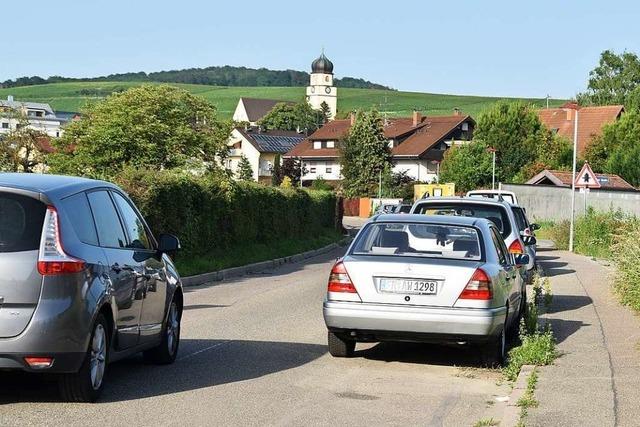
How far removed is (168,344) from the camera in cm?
1074

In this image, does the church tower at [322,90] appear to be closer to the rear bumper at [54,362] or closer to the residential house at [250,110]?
the residential house at [250,110]

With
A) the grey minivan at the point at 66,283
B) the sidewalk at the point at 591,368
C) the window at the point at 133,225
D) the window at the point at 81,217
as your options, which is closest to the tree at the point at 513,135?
the sidewalk at the point at 591,368

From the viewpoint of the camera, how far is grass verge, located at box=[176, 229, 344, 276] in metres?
25.3

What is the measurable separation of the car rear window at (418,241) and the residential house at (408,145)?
3663 inches

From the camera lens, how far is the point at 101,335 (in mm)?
8672

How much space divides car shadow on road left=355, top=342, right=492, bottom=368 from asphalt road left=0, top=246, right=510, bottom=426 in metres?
0.01

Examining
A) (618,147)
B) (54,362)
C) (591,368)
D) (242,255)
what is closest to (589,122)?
(618,147)

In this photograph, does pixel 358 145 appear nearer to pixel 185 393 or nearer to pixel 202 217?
pixel 202 217

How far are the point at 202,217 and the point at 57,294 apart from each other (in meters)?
19.8

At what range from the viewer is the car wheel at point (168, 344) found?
35.0 ft

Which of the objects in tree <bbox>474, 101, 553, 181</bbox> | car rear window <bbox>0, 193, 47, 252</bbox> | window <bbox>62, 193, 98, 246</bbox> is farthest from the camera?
tree <bbox>474, 101, 553, 181</bbox>

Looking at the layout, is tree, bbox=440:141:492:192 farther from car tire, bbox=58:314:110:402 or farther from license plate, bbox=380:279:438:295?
car tire, bbox=58:314:110:402

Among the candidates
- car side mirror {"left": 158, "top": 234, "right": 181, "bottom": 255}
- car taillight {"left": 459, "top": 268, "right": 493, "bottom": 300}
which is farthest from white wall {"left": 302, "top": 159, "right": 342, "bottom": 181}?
car side mirror {"left": 158, "top": 234, "right": 181, "bottom": 255}

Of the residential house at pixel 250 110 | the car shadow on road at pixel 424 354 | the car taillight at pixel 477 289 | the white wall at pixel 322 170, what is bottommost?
the white wall at pixel 322 170
